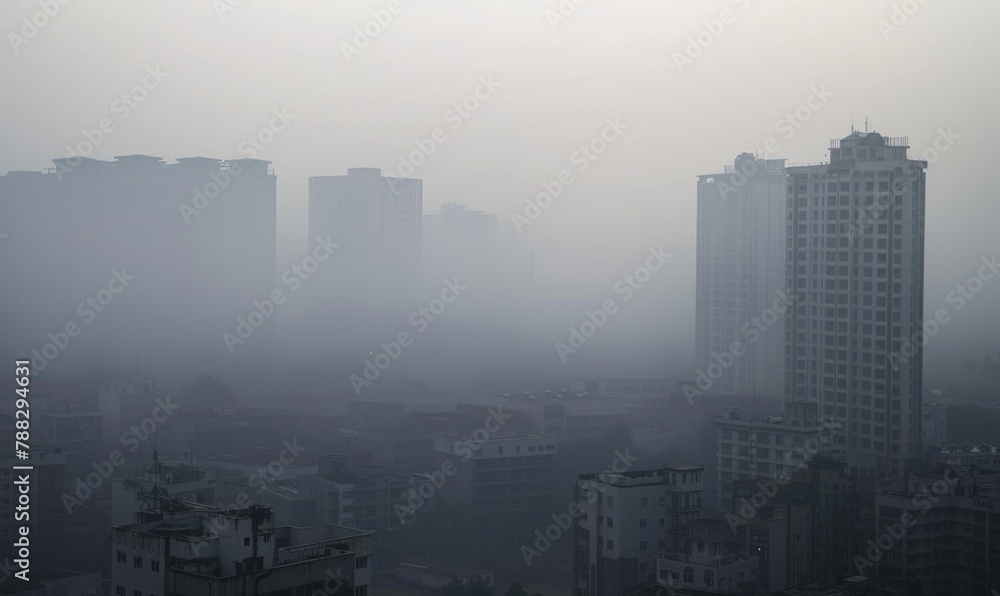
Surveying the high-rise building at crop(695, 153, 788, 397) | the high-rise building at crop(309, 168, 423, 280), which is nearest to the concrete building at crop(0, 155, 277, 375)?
the high-rise building at crop(309, 168, 423, 280)

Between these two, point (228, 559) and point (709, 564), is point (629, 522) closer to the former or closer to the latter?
point (709, 564)

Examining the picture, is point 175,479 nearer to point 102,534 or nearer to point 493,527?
point 102,534

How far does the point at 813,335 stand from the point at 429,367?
10.8 meters

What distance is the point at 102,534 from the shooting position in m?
8.88

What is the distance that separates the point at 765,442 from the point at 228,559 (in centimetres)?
617

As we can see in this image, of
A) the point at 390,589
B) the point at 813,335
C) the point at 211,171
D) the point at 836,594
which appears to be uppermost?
the point at 211,171

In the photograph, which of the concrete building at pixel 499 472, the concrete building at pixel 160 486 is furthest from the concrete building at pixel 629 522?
the concrete building at pixel 499 472

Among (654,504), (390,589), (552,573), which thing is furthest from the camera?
(552,573)

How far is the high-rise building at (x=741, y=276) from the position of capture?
15398mm

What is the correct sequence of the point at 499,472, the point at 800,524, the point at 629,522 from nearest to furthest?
1. the point at 629,522
2. the point at 800,524
3. the point at 499,472

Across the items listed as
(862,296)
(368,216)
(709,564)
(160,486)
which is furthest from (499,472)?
(368,216)

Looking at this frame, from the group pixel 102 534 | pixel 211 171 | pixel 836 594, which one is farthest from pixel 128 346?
pixel 836 594

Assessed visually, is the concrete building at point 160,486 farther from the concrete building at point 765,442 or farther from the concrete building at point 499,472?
the concrete building at point 765,442

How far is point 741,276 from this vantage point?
16.2m
